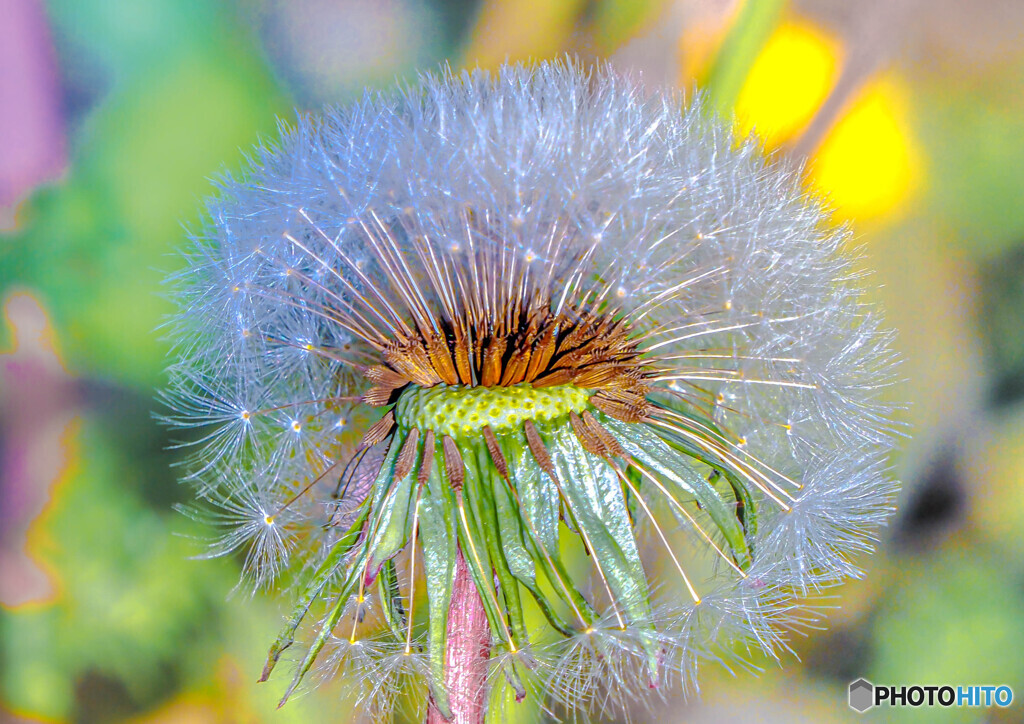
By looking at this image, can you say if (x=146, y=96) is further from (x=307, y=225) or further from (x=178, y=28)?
(x=307, y=225)

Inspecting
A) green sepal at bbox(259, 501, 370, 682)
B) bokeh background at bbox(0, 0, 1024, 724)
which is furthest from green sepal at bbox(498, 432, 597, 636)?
bokeh background at bbox(0, 0, 1024, 724)

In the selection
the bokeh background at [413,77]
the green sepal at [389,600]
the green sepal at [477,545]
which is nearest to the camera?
the green sepal at [477,545]

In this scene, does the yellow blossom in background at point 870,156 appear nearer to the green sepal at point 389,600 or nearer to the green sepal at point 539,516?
the green sepal at point 539,516

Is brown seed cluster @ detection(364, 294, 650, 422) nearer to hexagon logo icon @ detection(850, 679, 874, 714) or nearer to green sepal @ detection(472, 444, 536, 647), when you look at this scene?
green sepal @ detection(472, 444, 536, 647)

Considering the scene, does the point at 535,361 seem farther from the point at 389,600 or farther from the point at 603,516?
the point at 389,600

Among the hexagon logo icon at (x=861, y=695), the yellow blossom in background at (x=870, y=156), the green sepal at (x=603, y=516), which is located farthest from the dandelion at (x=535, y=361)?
the hexagon logo icon at (x=861, y=695)

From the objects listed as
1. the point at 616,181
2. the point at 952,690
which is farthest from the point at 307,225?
the point at 952,690
